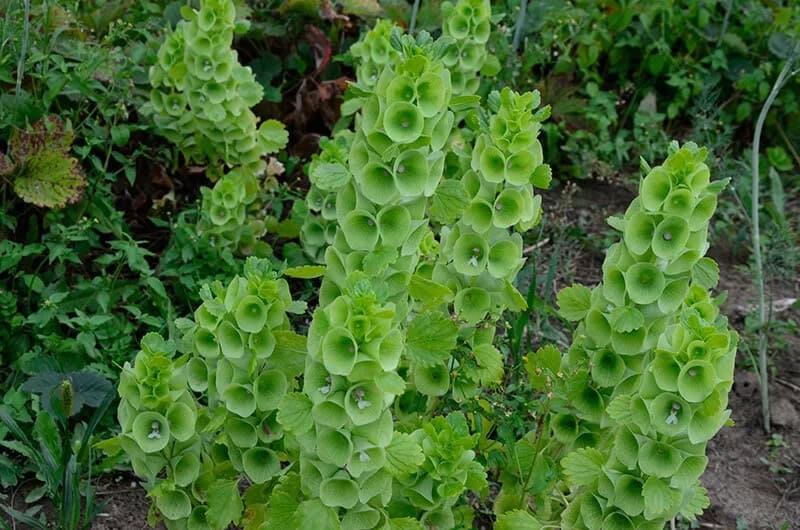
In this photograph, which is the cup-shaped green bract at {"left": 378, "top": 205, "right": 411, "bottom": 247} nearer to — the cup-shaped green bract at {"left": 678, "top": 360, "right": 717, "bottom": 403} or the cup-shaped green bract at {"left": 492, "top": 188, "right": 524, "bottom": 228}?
the cup-shaped green bract at {"left": 492, "top": 188, "right": 524, "bottom": 228}

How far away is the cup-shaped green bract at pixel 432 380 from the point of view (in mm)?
2145

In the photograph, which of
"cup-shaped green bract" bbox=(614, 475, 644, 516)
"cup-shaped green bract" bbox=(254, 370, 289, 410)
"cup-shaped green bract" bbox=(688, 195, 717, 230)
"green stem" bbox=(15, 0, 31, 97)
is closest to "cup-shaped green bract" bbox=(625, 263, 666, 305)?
"cup-shaped green bract" bbox=(688, 195, 717, 230)

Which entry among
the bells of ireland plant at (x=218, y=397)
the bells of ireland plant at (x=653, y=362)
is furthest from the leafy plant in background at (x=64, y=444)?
the bells of ireland plant at (x=653, y=362)

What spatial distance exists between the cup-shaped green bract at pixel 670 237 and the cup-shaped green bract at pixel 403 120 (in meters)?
0.49

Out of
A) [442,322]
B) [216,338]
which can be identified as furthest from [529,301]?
[216,338]

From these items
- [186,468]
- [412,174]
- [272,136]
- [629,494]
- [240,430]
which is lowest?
[272,136]

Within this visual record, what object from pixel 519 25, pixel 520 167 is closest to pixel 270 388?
pixel 520 167

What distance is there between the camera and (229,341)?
6.17ft

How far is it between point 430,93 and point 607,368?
68 centimetres

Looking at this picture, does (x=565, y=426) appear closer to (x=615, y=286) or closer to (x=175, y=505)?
(x=615, y=286)

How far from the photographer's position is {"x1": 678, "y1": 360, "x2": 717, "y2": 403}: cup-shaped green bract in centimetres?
174

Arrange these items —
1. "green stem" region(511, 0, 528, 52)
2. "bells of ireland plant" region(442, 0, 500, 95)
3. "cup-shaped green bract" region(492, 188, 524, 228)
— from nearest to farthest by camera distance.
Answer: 1. "cup-shaped green bract" region(492, 188, 524, 228)
2. "bells of ireland plant" region(442, 0, 500, 95)
3. "green stem" region(511, 0, 528, 52)

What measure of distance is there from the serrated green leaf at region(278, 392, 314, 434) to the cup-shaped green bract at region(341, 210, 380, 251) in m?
0.29

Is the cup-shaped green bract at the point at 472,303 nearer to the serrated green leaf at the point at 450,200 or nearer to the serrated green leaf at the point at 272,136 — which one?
the serrated green leaf at the point at 450,200
